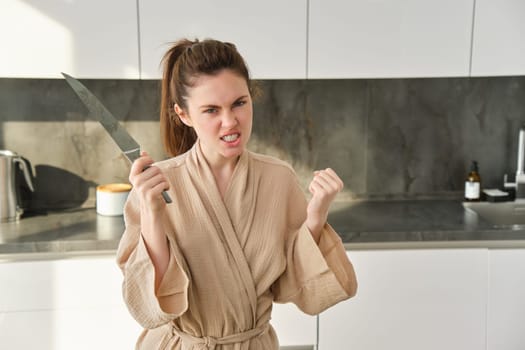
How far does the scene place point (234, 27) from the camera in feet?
8.02

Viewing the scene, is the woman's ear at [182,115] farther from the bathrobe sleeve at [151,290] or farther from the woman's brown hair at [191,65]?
the bathrobe sleeve at [151,290]

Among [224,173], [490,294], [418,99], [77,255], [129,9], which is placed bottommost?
[490,294]

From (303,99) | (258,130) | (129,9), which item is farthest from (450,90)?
(129,9)

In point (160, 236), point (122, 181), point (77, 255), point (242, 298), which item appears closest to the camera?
point (160, 236)

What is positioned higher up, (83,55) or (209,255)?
(83,55)

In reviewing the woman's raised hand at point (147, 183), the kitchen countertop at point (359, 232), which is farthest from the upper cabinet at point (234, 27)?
the woman's raised hand at point (147, 183)

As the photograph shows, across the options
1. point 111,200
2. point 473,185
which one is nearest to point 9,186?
point 111,200

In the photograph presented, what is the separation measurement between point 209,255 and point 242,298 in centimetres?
13

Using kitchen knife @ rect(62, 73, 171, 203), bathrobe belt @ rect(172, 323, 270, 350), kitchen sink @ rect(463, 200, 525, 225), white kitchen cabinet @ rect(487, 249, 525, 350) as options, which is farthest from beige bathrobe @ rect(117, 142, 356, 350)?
kitchen sink @ rect(463, 200, 525, 225)

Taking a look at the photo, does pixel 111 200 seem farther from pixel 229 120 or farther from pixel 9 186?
pixel 229 120

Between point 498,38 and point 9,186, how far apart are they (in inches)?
80.4

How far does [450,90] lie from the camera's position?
2.95m

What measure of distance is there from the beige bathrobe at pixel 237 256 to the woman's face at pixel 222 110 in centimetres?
18

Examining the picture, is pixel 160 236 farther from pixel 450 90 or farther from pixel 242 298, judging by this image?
pixel 450 90
